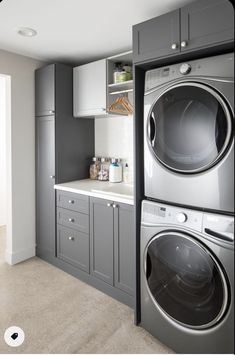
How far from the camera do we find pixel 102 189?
2.48 meters

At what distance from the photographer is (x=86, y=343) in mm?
1812

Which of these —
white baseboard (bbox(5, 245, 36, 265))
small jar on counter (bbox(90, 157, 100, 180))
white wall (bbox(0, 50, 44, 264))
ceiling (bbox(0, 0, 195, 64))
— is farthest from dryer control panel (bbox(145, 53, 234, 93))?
white baseboard (bbox(5, 245, 36, 265))

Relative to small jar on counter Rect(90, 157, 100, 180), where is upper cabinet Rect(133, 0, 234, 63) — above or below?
above

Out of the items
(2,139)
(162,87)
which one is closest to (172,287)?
(162,87)

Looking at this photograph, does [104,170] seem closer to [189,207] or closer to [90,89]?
[90,89]

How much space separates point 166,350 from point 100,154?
2.10 m

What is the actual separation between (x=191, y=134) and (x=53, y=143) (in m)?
1.71

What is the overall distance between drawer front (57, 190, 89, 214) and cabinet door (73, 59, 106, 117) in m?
0.86

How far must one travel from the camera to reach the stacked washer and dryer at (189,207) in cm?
146

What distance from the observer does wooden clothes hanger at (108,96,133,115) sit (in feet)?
8.73

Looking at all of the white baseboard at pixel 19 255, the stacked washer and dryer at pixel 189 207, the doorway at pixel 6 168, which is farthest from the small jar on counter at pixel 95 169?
the stacked washer and dryer at pixel 189 207

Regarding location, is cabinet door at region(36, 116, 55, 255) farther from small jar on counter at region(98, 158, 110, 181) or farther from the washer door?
the washer door

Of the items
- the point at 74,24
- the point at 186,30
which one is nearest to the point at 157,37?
the point at 186,30

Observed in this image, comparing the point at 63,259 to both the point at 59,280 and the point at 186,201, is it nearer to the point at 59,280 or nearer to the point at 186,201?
the point at 59,280
